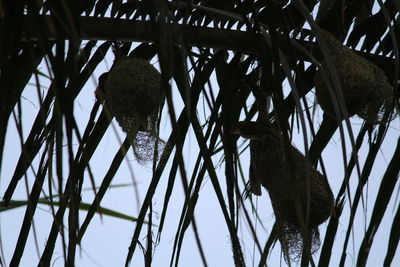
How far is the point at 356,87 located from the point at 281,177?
125 mm

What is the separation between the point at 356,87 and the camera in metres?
0.76

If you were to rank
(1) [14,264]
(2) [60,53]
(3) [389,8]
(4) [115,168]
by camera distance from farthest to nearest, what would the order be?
(3) [389,8]
(4) [115,168]
(1) [14,264]
(2) [60,53]

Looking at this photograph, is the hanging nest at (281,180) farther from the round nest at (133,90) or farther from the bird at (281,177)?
the round nest at (133,90)

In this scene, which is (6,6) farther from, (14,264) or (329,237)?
(329,237)

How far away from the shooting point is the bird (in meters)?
0.73

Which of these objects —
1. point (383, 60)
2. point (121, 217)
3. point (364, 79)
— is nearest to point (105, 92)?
point (121, 217)

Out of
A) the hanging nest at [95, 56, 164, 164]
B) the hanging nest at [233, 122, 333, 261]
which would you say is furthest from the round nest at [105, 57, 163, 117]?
the hanging nest at [233, 122, 333, 261]

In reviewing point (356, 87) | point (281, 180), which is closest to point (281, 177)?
point (281, 180)

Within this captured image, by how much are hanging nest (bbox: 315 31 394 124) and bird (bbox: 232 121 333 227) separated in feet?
0.23

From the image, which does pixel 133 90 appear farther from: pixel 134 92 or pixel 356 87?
pixel 356 87

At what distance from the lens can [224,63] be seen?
0.96m

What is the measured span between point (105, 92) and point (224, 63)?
224 millimetres

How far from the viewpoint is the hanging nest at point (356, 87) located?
757mm

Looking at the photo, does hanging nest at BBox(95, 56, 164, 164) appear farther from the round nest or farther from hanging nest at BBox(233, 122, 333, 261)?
hanging nest at BBox(233, 122, 333, 261)
